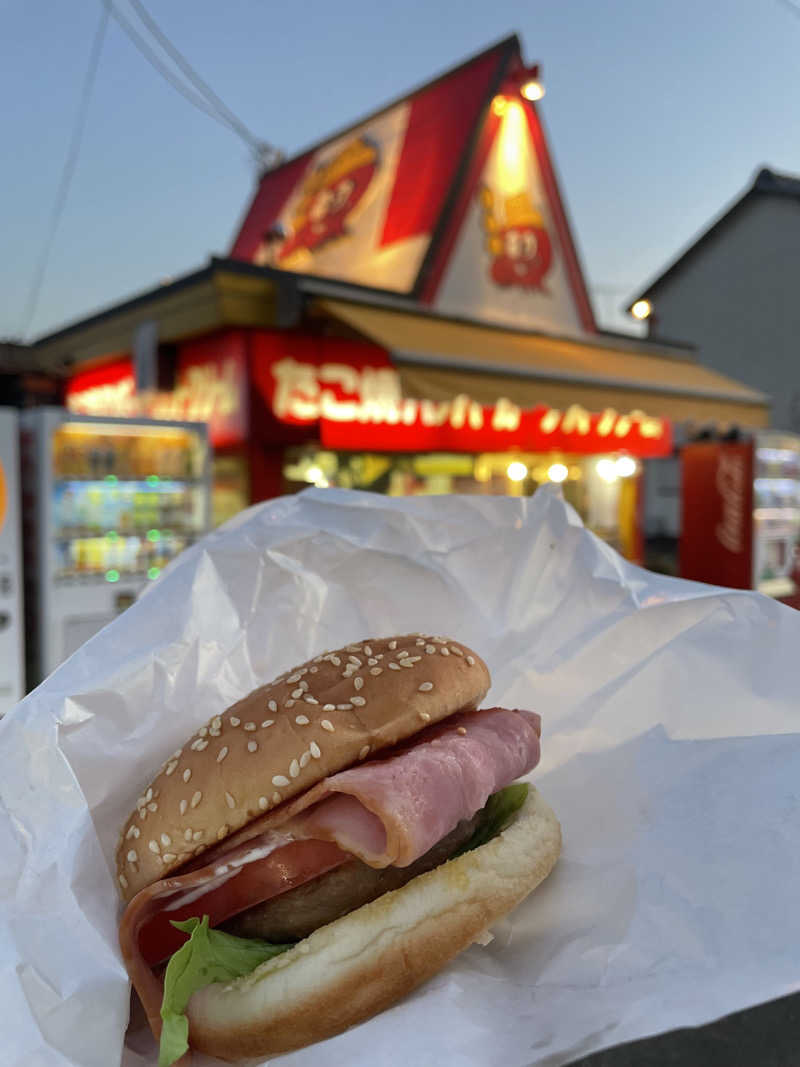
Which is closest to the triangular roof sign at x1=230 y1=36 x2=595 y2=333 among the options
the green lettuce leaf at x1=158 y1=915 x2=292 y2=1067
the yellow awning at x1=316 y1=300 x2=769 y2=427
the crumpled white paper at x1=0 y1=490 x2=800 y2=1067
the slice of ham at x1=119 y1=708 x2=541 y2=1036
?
the yellow awning at x1=316 y1=300 x2=769 y2=427

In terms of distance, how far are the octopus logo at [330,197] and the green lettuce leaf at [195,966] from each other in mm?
9130

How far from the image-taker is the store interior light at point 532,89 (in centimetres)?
876

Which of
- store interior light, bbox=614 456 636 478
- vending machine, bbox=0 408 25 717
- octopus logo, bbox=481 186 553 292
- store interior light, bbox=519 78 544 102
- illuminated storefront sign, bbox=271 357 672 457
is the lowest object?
vending machine, bbox=0 408 25 717

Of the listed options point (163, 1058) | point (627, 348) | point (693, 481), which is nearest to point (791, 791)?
point (163, 1058)

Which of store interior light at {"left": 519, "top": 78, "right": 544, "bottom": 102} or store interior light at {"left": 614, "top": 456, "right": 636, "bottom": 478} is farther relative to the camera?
store interior light at {"left": 614, "top": 456, "right": 636, "bottom": 478}

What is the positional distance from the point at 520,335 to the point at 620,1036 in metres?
8.28

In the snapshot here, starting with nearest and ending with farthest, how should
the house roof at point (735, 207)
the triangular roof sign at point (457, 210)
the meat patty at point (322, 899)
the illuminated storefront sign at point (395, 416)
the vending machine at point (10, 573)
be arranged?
the meat patty at point (322, 899)
the vending machine at point (10, 573)
the illuminated storefront sign at point (395, 416)
the triangular roof sign at point (457, 210)
the house roof at point (735, 207)

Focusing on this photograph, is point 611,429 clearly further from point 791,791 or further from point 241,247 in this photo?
point 791,791

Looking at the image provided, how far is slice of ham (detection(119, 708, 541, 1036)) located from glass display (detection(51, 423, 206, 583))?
4.89 metres

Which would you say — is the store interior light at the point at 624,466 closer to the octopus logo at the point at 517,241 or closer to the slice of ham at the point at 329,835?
the octopus logo at the point at 517,241

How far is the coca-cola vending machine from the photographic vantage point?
886 centimetres

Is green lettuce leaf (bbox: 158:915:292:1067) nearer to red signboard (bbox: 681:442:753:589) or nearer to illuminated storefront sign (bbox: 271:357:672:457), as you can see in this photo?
illuminated storefront sign (bbox: 271:357:672:457)

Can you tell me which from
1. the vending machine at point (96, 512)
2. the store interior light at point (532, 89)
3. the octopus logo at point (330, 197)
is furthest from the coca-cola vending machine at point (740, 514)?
the vending machine at point (96, 512)

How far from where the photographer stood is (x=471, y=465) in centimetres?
930
